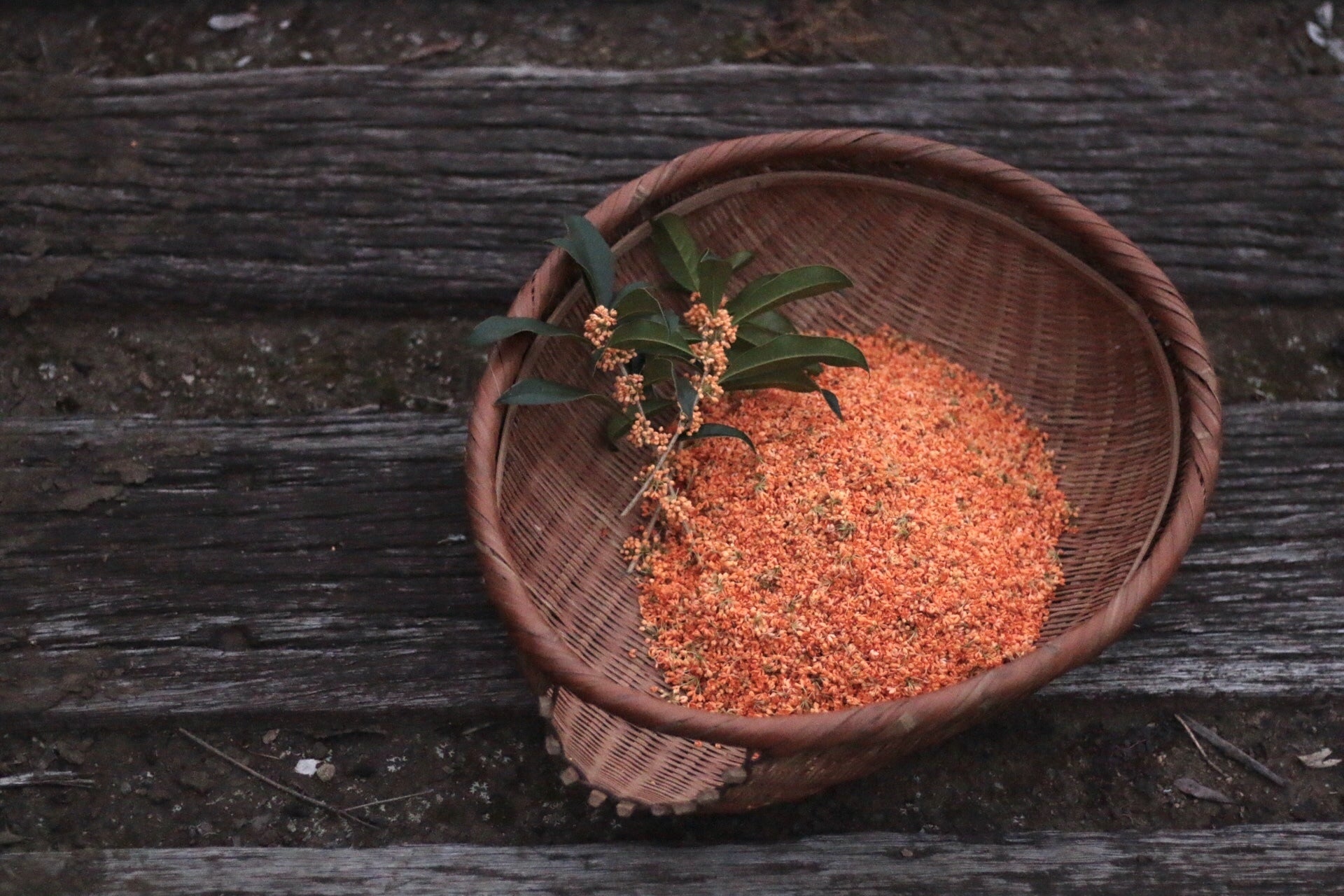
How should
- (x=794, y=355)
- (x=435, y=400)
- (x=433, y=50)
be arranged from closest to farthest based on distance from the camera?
(x=794, y=355), (x=435, y=400), (x=433, y=50)

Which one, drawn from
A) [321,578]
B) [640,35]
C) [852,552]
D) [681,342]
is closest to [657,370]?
[681,342]

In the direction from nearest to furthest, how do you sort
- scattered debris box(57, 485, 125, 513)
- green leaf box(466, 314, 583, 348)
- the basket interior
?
green leaf box(466, 314, 583, 348) → the basket interior → scattered debris box(57, 485, 125, 513)

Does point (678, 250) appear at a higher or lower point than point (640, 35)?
lower

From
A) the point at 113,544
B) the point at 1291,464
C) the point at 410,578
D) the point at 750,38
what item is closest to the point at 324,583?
the point at 410,578

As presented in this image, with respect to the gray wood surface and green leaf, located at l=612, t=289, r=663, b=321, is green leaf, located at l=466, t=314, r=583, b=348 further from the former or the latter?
the gray wood surface

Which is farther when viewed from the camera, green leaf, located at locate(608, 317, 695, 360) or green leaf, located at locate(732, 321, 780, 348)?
green leaf, located at locate(732, 321, 780, 348)

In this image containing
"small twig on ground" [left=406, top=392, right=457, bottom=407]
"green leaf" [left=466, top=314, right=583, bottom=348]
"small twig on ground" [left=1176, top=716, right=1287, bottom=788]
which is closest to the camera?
"green leaf" [left=466, top=314, right=583, bottom=348]

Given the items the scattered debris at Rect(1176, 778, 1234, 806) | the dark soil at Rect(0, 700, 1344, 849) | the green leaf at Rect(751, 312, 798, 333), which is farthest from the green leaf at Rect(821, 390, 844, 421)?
the scattered debris at Rect(1176, 778, 1234, 806)

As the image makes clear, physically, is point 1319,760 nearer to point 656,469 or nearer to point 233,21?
point 656,469
